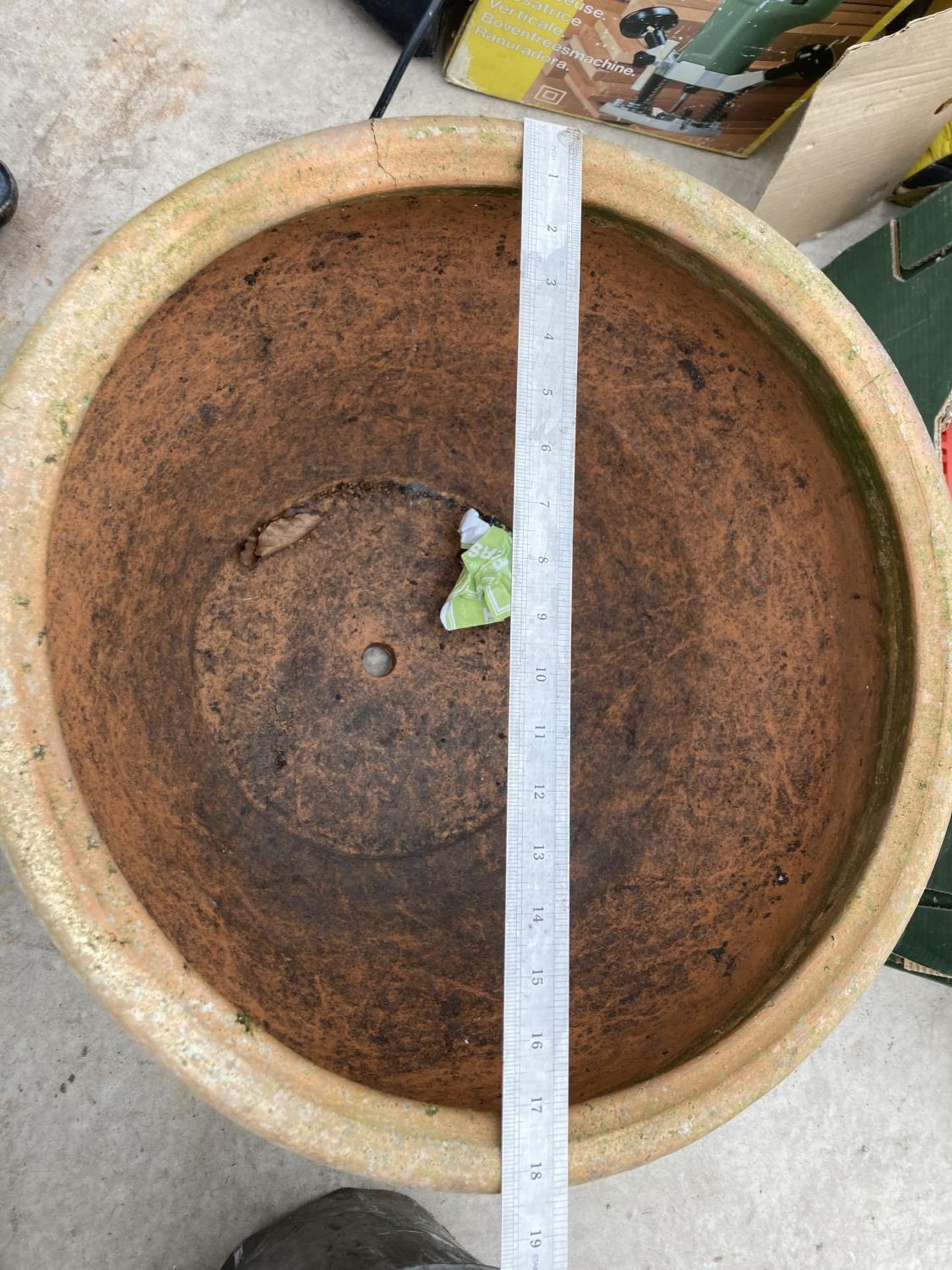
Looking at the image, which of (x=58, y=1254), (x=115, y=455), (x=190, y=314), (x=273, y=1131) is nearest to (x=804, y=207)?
(x=190, y=314)

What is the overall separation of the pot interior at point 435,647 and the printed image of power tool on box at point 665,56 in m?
0.64

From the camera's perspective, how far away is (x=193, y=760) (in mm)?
1342

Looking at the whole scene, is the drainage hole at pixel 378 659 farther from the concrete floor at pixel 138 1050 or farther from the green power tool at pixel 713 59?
the green power tool at pixel 713 59

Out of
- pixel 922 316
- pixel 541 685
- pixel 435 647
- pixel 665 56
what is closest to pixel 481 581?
pixel 435 647

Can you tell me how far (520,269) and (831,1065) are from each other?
5.38 feet

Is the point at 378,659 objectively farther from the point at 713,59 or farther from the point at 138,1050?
the point at 713,59

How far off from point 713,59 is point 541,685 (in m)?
1.21

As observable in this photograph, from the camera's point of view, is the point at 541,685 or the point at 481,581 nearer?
the point at 541,685

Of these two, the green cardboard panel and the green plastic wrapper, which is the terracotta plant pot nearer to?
the green plastic wrapper

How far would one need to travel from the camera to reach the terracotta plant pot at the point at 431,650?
3.01ft

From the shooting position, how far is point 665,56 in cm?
161

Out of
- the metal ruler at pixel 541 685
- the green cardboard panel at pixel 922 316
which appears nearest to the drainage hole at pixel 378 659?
the metal ruler at pixel 541 685

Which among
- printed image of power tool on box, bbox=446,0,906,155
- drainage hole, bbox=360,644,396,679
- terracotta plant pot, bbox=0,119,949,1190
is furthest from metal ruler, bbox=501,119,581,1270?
printed image of power tool on box, bbox=446,0,906,155

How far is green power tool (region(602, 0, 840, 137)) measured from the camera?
1.52 m
